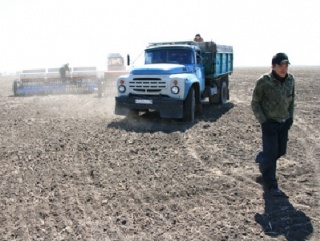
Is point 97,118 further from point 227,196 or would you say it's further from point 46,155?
point 227,196

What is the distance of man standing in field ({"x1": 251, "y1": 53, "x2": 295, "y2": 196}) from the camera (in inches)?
194

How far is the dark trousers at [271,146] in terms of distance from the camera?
4.96 metres

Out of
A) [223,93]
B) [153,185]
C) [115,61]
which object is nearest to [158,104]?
[153,185]

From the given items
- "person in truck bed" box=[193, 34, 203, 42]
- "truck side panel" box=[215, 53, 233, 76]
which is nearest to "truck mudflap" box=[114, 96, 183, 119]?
"truck side panel" box=[215, 53, 233, 76]

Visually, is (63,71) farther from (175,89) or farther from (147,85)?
(175,89)

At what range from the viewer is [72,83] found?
22.5 m

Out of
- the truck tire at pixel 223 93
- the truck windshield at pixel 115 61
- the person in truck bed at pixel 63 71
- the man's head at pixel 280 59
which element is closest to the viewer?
the man's head at pixel 280 59

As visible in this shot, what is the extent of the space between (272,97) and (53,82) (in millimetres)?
19657

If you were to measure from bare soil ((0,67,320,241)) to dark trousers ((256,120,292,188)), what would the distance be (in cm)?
29

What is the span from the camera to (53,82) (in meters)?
22.6

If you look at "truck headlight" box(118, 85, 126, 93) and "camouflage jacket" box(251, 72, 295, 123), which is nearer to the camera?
"camouflage jacket" box(251, 72, 295, 123)

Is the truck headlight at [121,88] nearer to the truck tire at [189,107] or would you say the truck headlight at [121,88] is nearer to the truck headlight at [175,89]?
the truck headlight at [175,89]

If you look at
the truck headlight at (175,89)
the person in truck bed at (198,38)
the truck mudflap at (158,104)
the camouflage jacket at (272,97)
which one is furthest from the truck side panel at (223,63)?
the camouflage jacket at (272,97)

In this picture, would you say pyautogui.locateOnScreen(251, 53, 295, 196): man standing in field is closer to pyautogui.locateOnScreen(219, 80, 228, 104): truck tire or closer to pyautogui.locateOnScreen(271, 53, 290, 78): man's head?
pyautogui.locateOnScreen(271, 53, 290, 78): man's head
